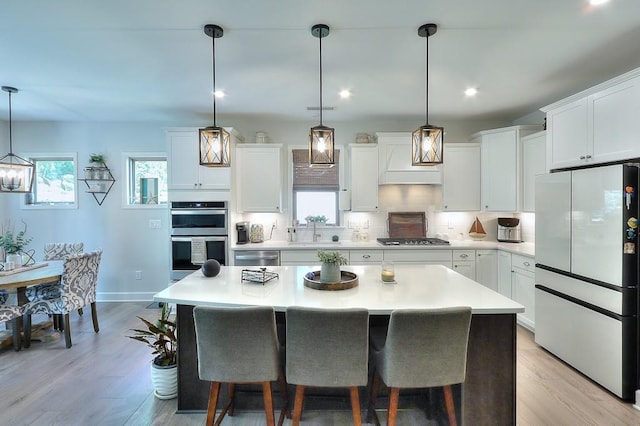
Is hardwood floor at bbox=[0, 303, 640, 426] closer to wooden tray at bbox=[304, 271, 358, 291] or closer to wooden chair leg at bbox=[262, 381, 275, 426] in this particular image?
wooden chair leg at bbox=[262, 381, 275, 426]

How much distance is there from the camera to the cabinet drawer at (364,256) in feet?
14.0

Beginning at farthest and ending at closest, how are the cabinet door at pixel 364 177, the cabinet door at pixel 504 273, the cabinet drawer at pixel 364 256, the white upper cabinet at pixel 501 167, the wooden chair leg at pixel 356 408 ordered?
the cabinet door at pixel 364 177
the cabinet drawer at pixel 364 256
the white upper cabinet at pixel 501 167
the cabinet door at pixel 504 273
the wooden chair leg at pixel 356 408

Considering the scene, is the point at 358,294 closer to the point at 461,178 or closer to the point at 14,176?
the point at 461,178

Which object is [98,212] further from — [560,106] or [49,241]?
[560,106]

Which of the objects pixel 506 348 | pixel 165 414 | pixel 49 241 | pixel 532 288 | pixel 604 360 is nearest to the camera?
pixel 506 348

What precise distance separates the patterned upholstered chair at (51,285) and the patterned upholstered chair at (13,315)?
21 centimetres

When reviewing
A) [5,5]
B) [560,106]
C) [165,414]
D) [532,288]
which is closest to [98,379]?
[165,414]

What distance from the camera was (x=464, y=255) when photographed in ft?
14.0

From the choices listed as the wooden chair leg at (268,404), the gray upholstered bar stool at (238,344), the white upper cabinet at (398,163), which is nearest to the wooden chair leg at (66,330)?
the gray upholstered bar stool at (238,344)

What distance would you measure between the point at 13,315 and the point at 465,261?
513cm

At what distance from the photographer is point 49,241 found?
15.8 feet

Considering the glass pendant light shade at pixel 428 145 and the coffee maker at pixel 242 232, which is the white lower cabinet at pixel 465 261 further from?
the coffee maker at pixel 242 232

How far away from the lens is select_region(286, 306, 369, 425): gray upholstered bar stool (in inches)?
62.7

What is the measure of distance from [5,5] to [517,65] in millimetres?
3942
